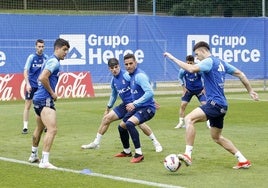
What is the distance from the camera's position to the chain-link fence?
35.8 meters

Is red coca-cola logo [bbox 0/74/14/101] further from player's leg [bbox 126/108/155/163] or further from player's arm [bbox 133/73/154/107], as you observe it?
player's arm [bbox 133/73/154/107]

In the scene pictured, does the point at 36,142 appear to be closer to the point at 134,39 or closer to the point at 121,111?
the point at 121,111

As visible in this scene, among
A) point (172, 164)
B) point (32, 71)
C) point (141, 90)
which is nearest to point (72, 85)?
point (32, 71)

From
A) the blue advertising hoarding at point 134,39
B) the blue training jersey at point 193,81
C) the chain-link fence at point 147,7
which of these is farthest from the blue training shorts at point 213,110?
the chain-link fence at point 147,7

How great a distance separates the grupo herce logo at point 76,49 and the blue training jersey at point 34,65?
43.4 ft

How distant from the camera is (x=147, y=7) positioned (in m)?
35.9

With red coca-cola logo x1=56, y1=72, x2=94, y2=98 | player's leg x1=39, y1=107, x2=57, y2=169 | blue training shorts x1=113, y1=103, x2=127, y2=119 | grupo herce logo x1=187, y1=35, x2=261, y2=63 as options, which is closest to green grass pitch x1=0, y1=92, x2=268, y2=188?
player's leg x1=39, y1=107, x2=57, y2=169

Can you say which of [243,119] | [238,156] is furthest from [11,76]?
[238,156]

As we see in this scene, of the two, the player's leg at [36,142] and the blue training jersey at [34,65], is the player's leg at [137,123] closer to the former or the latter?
the player's leg at [36,142]

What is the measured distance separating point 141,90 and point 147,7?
22.6 meters

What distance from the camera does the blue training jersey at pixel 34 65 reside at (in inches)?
711

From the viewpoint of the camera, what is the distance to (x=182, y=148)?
14844 mm

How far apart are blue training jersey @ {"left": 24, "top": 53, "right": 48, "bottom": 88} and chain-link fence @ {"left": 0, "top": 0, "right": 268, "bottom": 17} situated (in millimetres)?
15236

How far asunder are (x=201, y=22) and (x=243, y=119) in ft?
49.2
